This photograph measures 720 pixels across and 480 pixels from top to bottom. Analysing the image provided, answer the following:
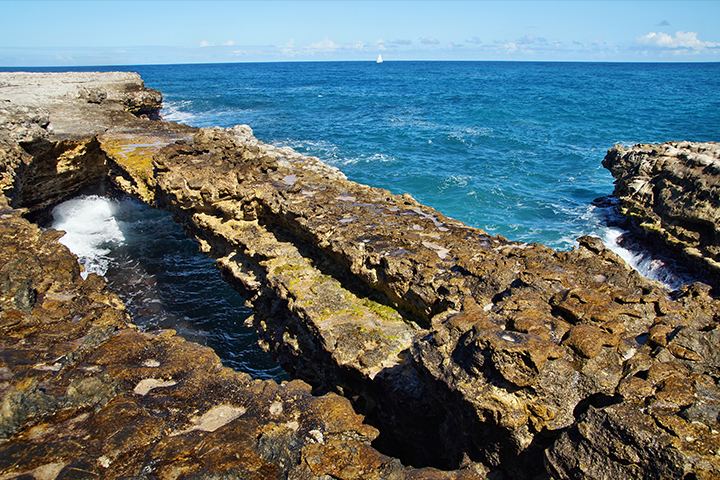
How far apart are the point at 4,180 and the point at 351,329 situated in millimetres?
10365

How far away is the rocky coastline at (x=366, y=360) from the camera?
4047 millimetres

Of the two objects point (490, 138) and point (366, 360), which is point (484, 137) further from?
point (366, 360)

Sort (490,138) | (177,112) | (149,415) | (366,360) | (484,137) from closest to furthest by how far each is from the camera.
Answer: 1. (149,415)
2. (366,360)
3. (490,138)
4. (484,137)
5. (177,112)

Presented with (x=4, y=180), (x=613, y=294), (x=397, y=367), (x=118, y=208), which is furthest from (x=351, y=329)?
(x=118, y=208)

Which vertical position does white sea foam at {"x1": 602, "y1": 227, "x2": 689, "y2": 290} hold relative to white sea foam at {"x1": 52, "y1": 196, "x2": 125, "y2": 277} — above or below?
below

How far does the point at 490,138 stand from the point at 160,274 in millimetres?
29877

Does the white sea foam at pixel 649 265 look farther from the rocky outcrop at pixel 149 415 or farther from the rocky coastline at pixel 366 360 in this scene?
the rocky outcrop at pixel 149 415

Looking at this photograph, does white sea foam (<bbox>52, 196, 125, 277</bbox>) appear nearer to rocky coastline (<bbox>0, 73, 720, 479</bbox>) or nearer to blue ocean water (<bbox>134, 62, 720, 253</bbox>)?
rocky coastline (<bbox>0, 73, 720, 479</bbox>)

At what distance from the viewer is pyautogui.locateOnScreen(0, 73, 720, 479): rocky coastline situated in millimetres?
4047

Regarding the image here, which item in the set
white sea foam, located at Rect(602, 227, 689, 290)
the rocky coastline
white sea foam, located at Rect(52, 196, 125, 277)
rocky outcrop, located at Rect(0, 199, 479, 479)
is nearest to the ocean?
white sea foam, located at Rect(602, 227, 689, 290)

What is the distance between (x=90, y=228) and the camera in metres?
16.3

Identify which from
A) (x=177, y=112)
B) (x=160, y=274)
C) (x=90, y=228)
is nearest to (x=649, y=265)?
(x=160, y=274)

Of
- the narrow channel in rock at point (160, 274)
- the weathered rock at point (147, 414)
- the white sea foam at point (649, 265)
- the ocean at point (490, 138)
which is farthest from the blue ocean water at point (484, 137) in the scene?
the weathered rock at point (147, 414)

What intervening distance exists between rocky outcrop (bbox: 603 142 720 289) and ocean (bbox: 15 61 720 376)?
1.07 meters
